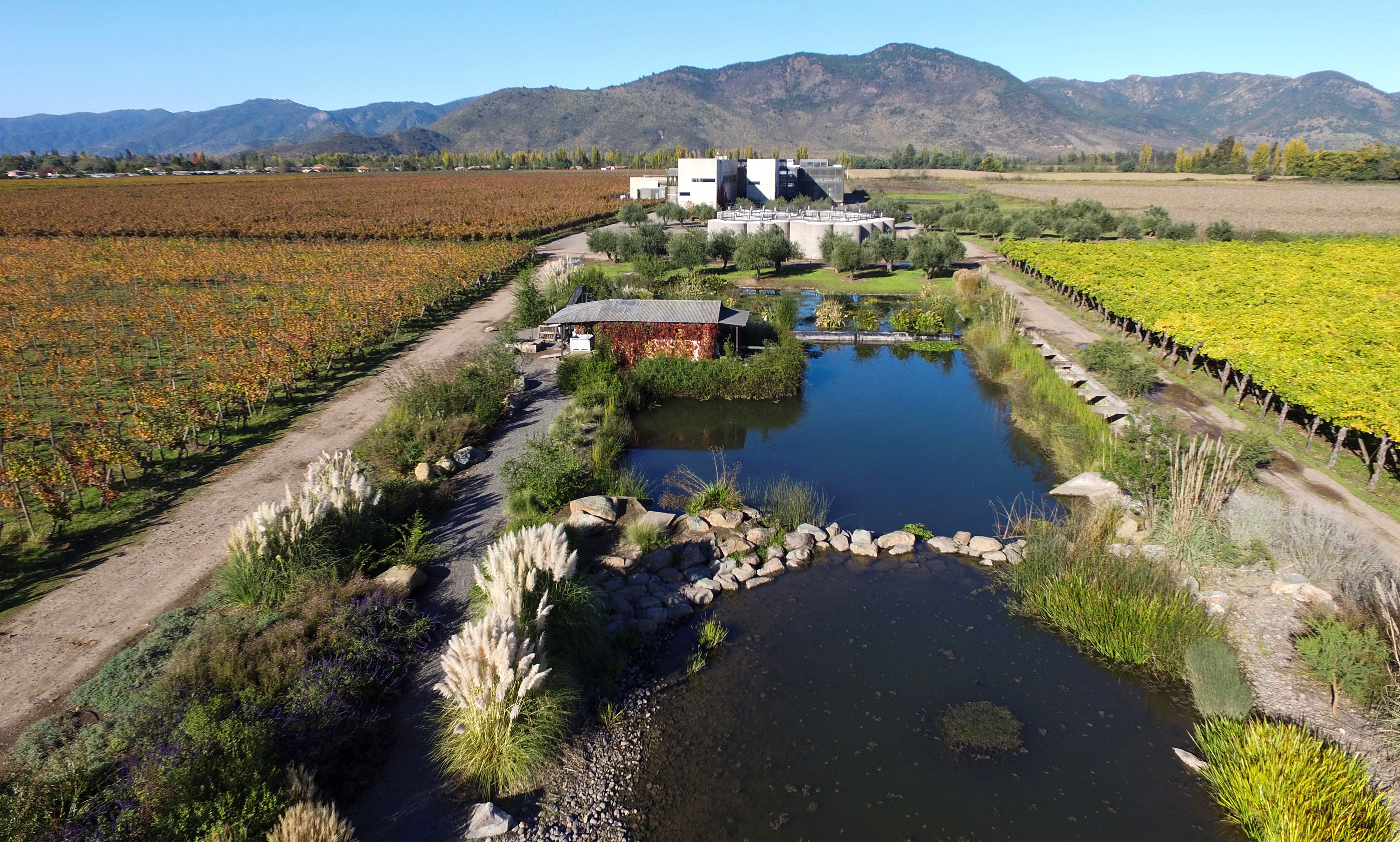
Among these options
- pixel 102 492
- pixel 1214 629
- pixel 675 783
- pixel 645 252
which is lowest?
pixel 675 783

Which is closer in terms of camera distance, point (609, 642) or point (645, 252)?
point (609, 642)

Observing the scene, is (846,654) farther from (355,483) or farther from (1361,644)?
(355,483)

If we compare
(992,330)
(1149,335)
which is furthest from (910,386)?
(1149,335)

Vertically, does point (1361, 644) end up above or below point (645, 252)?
below

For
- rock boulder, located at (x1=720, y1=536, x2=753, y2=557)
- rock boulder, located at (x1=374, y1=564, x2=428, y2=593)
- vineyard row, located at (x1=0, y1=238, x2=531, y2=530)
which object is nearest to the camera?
rock boulder, located at (x1=374, y1=564, x2=428, y2=593)

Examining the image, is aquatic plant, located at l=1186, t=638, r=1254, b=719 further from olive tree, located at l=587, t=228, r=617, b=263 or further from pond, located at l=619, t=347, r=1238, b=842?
olive tree, located at l=587, t=228, r=617, b=263

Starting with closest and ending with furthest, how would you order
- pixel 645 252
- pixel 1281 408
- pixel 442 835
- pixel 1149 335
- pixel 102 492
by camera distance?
pixel 442 835, pixel 102 492, pixel 1281 408, pixel 1149 335, pixel 645 252

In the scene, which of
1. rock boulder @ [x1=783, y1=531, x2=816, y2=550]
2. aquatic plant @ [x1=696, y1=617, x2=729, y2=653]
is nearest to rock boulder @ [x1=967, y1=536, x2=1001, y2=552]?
rock boulder @ [x1=783, y1=531, x2=816, y2=550]
